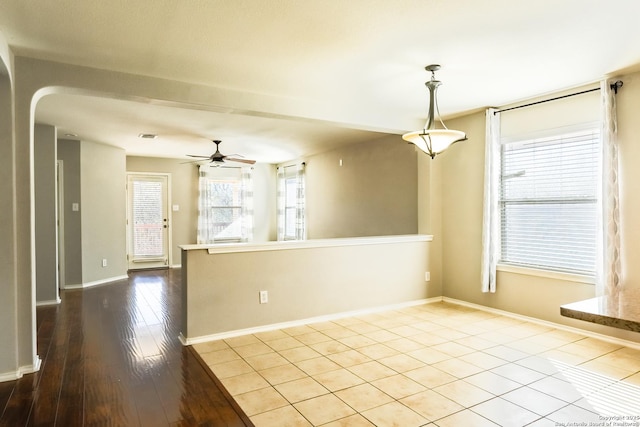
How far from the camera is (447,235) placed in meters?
5.12

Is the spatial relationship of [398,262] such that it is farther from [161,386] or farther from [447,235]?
[161,386]

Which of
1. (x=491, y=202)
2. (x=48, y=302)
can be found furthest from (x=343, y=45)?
(x=48, y=302)

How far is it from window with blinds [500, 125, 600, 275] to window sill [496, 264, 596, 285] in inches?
1.8

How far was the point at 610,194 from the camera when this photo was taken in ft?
11.1

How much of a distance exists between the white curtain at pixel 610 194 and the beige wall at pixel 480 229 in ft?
0.24

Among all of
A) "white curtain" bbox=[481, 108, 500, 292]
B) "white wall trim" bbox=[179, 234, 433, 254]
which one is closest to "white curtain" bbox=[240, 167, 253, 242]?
"white wall trim" bbox=[179, 234, 433, 254]

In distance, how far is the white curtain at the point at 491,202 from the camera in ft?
14.4

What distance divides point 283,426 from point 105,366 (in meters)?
1.79

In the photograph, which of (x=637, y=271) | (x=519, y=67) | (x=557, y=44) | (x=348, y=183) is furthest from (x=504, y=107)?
(x=348, y=183)

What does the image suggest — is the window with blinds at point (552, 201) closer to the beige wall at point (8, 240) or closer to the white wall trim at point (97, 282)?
the beige wall at point (8, 240)

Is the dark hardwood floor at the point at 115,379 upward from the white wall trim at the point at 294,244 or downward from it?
downward

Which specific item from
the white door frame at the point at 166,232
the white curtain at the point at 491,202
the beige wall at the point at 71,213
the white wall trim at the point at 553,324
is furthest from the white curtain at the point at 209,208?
the white curtain at the point at 491,202

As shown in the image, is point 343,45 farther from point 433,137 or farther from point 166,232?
point 166,232

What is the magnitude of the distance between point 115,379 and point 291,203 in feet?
20.8
